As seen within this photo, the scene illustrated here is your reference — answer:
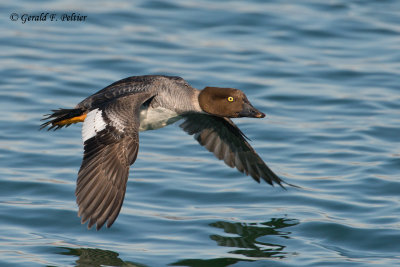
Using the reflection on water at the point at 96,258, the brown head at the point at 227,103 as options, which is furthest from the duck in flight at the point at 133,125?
the reflection on water at the point at 96,258

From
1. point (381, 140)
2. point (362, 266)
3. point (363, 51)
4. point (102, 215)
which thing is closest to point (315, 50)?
point (363, 51)

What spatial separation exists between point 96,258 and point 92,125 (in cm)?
113

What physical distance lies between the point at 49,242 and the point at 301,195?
108 inches

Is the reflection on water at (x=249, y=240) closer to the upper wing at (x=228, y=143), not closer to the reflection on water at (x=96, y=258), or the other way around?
the reflection on water at (x=96, y=258)

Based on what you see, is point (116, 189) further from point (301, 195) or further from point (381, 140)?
point (381, 140)

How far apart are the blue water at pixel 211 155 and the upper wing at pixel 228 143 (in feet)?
0.93

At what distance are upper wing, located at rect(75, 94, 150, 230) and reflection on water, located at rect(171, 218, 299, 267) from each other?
0.90m

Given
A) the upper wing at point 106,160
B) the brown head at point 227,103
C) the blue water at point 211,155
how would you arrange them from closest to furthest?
the upper wing at point 106,160 < the blue water at point 211,155 < the brown head at point 227,103

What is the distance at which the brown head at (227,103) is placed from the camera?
743 centimetres
